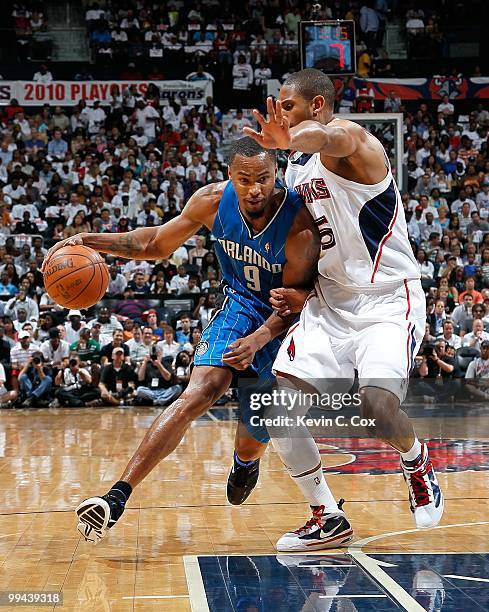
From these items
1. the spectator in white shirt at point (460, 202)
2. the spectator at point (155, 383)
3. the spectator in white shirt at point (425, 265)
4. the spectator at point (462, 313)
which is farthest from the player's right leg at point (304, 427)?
the spectator in white shirt at point (460, 202)

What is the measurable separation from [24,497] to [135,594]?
272 cm

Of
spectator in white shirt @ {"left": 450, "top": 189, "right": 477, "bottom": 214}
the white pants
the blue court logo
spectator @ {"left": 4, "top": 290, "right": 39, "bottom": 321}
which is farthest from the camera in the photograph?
spectator in white shirt @ {"left": 450, "top": 189, "right": 477, "bottom": 214}

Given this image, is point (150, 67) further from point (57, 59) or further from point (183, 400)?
point (183, 400)

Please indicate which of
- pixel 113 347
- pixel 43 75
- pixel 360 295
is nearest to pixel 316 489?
pixel 360 295

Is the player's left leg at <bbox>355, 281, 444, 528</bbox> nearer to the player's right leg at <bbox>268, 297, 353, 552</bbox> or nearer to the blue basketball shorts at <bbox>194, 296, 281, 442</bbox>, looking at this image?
the player's right leg at <bbox>268, 297, 353, 552</bbox>

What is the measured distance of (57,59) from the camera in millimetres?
23234

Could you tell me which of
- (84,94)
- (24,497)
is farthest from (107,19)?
(24,497)

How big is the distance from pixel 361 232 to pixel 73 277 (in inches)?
61.4

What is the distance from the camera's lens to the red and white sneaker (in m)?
4.46

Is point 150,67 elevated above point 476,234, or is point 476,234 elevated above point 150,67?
point 150,67

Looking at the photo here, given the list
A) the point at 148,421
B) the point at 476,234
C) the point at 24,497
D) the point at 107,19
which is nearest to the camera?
the point at 24,497

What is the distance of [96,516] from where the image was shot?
417 cm

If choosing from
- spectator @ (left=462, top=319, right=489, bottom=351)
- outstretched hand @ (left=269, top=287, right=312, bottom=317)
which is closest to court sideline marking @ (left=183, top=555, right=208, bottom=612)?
outstretched hand @ (left=269, top=287, right=312, bottom=317)

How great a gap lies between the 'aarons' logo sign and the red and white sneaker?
8.98 ft
